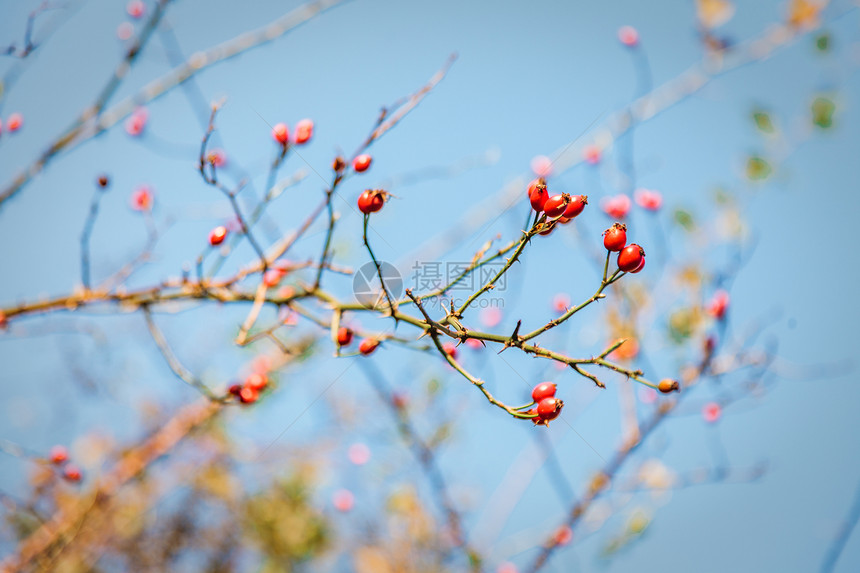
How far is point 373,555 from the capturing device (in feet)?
16.0

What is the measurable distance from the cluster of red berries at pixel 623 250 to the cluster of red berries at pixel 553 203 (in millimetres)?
90

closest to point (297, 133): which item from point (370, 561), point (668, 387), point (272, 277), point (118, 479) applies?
point (272, 277)

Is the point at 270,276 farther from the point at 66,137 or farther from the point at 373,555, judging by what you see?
the point at 373,555

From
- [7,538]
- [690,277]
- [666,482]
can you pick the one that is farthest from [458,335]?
[7,538]

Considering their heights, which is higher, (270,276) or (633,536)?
(270,276)

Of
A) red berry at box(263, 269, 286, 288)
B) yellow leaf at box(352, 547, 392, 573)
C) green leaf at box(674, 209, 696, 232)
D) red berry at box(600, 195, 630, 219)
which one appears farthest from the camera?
yellow leaf at box(352, 547, 392, 573)

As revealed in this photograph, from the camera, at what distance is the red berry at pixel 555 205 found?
1.08 meters

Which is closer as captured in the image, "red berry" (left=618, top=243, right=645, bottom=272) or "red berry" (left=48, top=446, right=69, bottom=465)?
"red berry" (left=618, top=243, right=645, bottom=272)

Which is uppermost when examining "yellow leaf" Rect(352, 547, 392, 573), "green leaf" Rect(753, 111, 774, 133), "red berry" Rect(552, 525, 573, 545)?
"green leaf" Rect(753, 111, 774, 133)

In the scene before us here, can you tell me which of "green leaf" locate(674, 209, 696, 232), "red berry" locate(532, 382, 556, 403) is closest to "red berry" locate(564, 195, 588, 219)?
"red berry" locate(532, 382, 556, 403)

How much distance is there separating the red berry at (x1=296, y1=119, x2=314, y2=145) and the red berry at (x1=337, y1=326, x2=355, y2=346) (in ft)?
1.97

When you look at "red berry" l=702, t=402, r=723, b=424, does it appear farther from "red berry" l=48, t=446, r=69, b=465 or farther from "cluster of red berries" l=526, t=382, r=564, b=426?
"red berry" l=48, t=446, r=69, b=465

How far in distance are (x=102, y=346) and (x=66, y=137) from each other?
1019mm

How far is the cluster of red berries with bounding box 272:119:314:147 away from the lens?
4.86 ft
